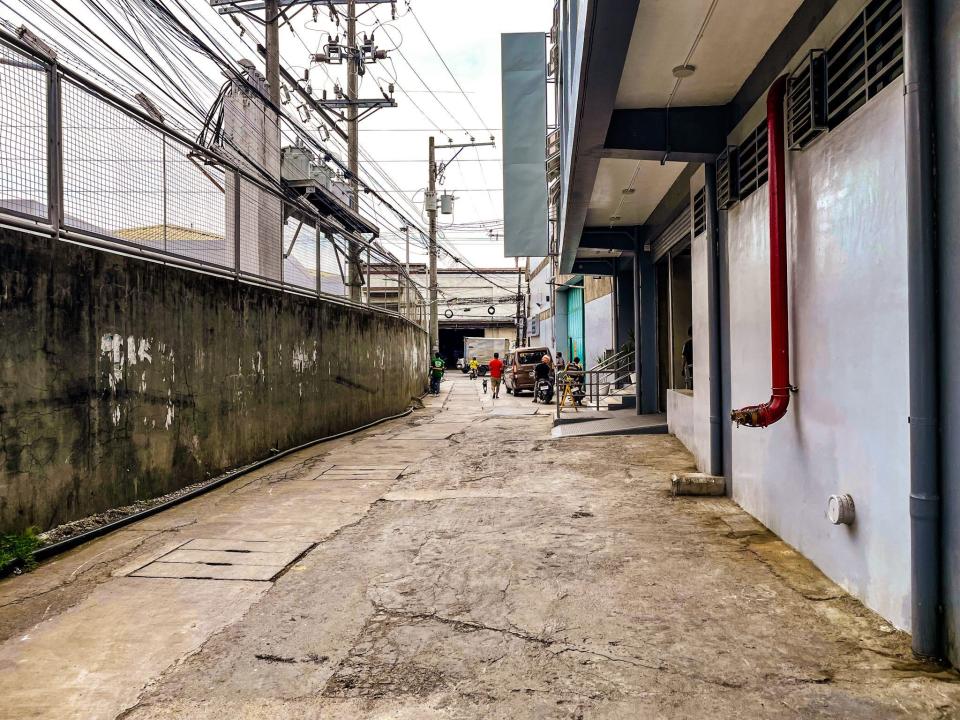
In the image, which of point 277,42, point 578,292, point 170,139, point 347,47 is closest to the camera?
point 170,139

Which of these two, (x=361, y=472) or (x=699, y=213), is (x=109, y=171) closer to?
(x=361, y=472)

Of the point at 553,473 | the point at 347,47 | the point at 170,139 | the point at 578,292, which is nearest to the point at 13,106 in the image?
the point at 170,139

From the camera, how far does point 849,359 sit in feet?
11.9

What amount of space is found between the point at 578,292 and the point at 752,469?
79.3 feet

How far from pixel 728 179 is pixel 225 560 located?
17.2 feet

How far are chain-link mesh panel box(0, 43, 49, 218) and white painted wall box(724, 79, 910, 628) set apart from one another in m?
5.33

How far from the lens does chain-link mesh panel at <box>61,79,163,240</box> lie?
17.0ft

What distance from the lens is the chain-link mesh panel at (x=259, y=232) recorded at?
827cm

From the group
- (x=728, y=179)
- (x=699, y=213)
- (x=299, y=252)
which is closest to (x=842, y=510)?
(x=728, y=179)

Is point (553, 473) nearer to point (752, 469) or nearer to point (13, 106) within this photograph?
point (752, 469)

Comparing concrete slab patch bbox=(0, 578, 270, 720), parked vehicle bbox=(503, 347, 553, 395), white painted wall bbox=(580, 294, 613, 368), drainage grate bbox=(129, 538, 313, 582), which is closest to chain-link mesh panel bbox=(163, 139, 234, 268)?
drainage grate bbox=(129, 538, 313, 582)

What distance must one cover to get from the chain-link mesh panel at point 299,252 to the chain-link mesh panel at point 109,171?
322 cm

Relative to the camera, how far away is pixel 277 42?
12.8 m

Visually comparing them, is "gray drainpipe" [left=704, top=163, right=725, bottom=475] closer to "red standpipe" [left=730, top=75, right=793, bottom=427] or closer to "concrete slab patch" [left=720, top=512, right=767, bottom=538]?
"concrete slab patch" [left=720, top=512, right=767, bottom=538]
